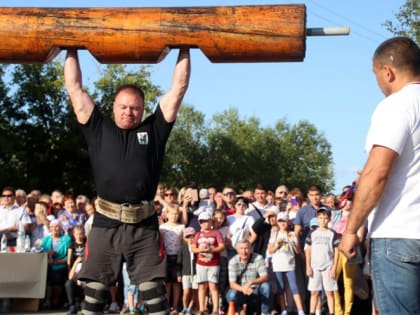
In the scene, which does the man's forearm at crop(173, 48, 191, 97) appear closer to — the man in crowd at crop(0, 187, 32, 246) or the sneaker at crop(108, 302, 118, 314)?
the sneaker at crop(108, 302, 118, 314)

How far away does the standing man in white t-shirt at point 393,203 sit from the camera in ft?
13.5

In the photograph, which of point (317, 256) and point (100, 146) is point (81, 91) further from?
point (317, 256)

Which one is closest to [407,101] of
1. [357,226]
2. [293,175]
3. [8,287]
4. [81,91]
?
[357,226]

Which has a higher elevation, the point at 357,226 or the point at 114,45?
the point at 114,45

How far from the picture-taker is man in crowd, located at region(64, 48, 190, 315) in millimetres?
5902

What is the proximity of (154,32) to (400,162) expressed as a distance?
2305 millimetres

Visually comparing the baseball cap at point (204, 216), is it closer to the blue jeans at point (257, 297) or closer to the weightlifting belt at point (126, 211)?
the blue jeans at point (257, 297)

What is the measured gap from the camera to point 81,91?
19.6 ft

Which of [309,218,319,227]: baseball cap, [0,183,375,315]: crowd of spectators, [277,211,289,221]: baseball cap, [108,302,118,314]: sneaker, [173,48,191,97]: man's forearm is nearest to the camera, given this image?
[173,48,191,97]: man's forearm

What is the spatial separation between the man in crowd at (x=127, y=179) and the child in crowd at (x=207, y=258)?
18.6 feet

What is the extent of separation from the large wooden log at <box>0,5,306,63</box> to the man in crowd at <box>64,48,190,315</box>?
185 millimetres

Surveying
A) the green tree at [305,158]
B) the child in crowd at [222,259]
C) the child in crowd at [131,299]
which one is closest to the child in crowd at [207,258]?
the child in crowd at [222,259]

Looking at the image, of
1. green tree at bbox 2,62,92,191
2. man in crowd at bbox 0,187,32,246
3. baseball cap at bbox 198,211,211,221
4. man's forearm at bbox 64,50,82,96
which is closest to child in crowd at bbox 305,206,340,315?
baseball cap at bbox 198,211,211,221

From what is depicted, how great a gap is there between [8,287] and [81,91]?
7.39 m
